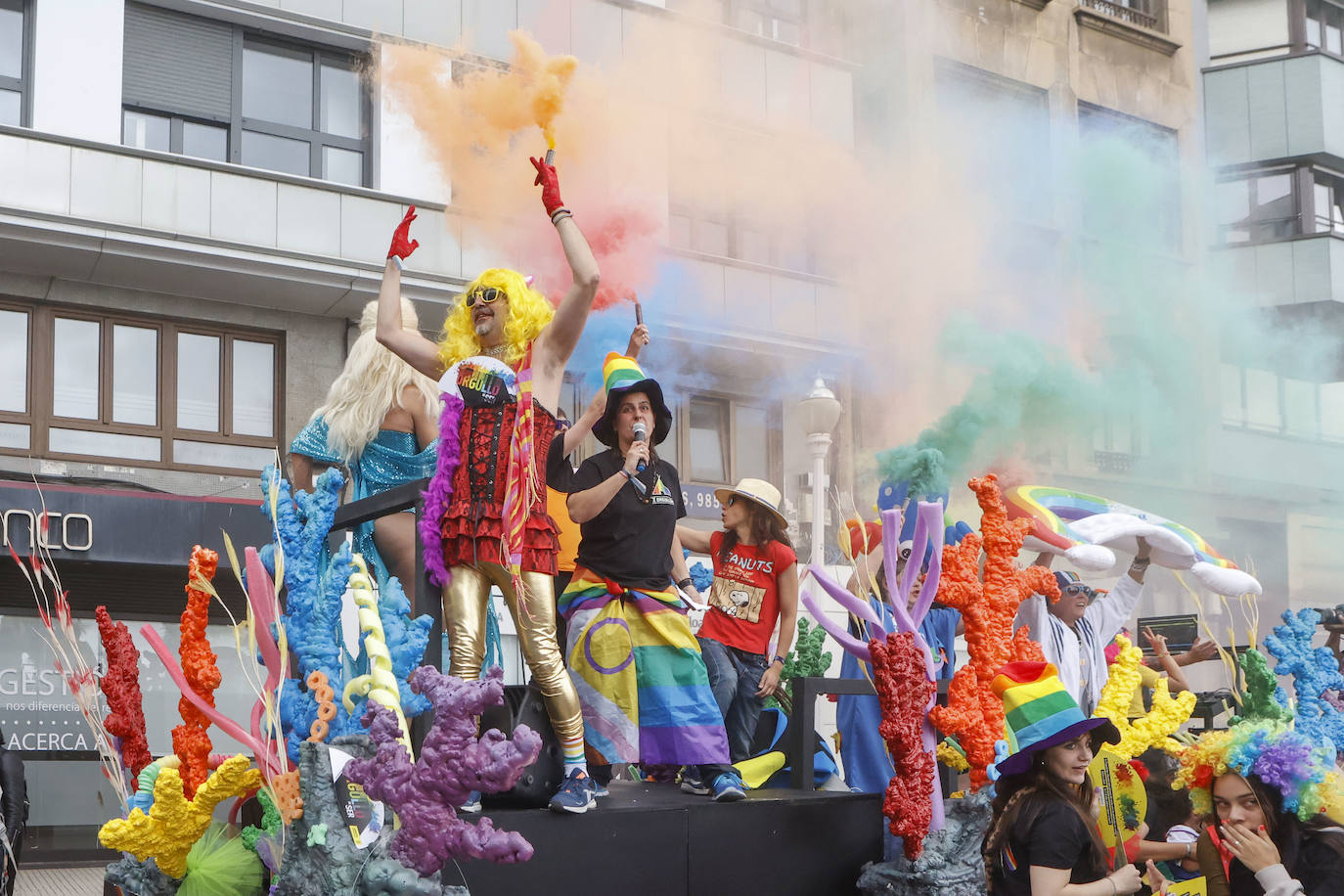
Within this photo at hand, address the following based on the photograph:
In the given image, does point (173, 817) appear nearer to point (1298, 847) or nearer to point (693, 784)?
point (693, 784)

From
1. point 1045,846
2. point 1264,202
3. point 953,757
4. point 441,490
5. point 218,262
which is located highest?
point 1264,202

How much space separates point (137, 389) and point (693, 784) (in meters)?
8.91

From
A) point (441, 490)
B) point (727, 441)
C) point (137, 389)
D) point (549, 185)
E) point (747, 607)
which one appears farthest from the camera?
point (727, 441)

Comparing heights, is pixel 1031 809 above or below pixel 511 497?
below

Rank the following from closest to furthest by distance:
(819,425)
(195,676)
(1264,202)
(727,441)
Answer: (195,676)
(819,425)
(727,441)
(1264,202)

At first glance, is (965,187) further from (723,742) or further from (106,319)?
(723,742)

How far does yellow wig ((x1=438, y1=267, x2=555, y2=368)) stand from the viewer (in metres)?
4.84

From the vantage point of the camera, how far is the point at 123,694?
420cm

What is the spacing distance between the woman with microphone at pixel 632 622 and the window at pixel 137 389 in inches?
320

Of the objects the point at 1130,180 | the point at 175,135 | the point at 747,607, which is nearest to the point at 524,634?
the point at 747,607

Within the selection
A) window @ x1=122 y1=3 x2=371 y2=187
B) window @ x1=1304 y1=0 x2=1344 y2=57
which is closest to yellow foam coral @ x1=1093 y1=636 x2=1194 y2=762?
window @ x1=122 y1=3 x2=371 y2=187

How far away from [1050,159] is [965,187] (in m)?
1.25

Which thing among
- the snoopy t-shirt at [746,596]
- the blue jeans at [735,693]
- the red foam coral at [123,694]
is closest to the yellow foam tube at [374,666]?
the red foam coral at [123,694]

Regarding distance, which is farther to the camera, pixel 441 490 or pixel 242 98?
pixel 242 98
